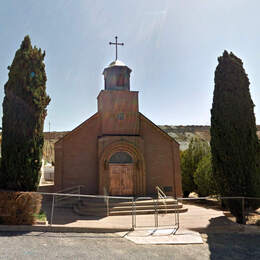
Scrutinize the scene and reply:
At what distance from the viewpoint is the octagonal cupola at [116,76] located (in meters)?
17.6

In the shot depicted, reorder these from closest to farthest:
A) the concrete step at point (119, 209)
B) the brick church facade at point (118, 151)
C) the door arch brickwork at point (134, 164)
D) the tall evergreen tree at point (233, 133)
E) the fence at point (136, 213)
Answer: the fence at point (136, 213) → the tall evergreen tree at point (233, 133) → the concrete step at point (119, 209) → the door arch brickwork at point (134, 164) → the brick church facade at point (118, 151)

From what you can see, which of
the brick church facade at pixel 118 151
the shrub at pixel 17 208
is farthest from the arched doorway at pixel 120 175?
the shrub at pixel 17 208

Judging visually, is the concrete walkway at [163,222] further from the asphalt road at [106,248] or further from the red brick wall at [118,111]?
the red brick wall at [118,111]

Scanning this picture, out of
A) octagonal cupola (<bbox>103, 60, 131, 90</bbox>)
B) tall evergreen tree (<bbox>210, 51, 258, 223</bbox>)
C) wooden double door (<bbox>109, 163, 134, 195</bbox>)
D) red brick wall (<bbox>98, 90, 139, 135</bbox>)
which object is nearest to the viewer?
tall evergreen tree (<bbox>210, 51, 258, 223</bbox>)

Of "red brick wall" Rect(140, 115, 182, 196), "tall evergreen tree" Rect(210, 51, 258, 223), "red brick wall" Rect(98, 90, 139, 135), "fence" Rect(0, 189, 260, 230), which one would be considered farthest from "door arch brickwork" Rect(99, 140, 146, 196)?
"tall evergreen tree" Rect(210, 51, 258, 223)

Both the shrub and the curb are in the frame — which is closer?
the curb

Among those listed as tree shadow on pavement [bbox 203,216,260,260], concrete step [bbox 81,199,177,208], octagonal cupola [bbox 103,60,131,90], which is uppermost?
octagonal cupola [bbox 103,60,131,90]

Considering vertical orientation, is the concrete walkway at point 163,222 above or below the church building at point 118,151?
below

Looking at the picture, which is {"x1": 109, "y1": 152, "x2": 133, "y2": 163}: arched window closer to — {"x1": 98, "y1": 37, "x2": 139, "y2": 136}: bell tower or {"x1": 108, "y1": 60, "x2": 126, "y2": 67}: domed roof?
{"x1": 98, "y1": 37, "x2": 139, "y2": 136}: bell tower

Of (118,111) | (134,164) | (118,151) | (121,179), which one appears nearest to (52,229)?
(121,179)

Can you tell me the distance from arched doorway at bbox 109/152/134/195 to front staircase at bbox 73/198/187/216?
6.26ft

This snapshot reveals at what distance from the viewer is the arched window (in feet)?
53.9

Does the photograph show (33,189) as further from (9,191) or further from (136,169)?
(136,169)

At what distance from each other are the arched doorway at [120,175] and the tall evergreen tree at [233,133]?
624 cm
